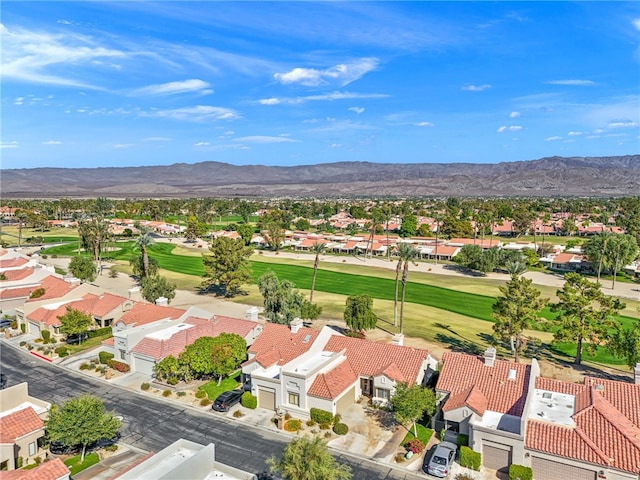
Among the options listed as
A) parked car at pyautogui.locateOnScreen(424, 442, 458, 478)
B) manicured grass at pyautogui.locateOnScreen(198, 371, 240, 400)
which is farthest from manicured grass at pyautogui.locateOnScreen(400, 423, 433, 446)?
manicured grass at pyautogui.locateOnScreen(198, 371, 240, 400)

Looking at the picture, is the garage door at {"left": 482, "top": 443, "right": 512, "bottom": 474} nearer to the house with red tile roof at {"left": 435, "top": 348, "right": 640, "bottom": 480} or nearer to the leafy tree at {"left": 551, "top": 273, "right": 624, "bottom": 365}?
the house with red tile roof at {"left": 435, "top": 348, "right": 640, "bottom": 480}

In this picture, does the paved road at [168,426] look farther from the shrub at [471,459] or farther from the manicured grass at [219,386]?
the manicured grass at [219,386]

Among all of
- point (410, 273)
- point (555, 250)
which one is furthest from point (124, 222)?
point (555, 250)

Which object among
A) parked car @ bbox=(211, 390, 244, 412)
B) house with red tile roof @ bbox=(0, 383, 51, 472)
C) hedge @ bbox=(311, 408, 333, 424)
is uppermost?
house with red tile roof @ bbox=(0, 383, 51, 472)

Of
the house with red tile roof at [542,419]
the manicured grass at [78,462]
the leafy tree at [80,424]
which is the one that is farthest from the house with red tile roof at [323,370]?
the manicured grass at [78,462]

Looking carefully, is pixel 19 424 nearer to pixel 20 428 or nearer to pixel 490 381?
pixel 20 428

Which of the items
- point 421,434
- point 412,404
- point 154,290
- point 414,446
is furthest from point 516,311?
point 154,290

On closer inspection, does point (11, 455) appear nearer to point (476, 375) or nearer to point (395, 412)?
point (395, 412)
